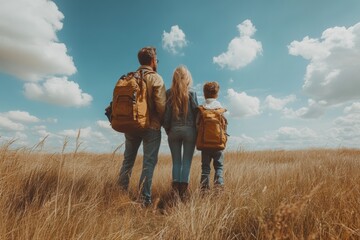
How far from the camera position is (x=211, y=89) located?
5.10m

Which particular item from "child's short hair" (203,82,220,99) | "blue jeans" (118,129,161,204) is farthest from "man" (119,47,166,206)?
"child's short hair" (203,82,220,99)

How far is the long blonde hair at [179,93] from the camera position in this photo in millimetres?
4723

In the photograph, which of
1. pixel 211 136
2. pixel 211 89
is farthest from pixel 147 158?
pixel 211 89

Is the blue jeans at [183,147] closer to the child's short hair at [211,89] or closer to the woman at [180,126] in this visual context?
the woman at [180,126]

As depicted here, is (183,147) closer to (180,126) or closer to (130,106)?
(180,126)

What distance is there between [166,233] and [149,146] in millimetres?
1850

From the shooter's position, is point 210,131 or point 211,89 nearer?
point 210,131

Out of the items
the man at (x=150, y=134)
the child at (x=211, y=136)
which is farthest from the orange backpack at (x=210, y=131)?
the man at (x=150, y=134)

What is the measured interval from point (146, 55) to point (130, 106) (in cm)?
97

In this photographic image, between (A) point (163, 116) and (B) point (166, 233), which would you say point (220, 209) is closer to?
(B) point (166, 233)

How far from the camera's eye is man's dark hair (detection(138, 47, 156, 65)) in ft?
15.6

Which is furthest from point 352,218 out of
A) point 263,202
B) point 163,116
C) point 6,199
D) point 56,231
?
point 6,199

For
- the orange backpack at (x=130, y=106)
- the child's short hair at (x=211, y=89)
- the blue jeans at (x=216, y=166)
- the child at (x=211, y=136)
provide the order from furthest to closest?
the child's short hair at (x=211, y=89) < the blue jeans at (x=216, y=166) < the child at (x=211, y=136) < the orange backpack at (x=130, y=106)

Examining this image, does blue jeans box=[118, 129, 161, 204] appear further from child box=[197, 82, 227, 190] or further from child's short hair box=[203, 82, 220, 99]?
child's short hair box=[203, 82, 220, 99]
